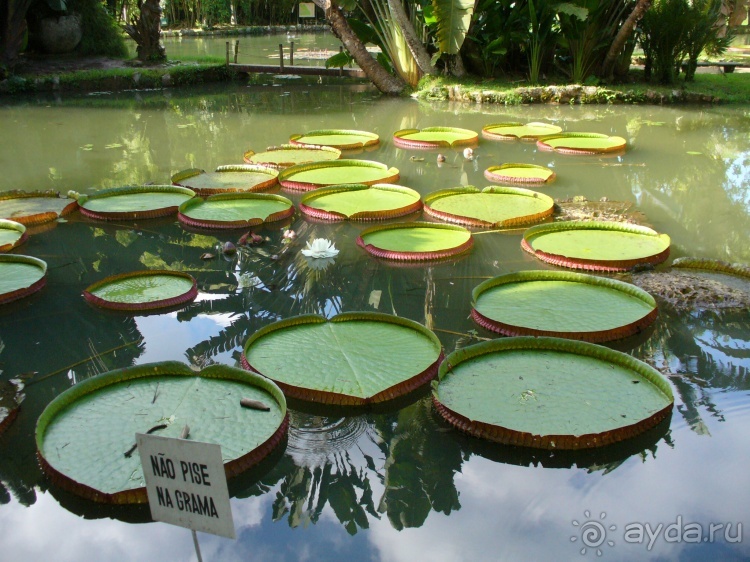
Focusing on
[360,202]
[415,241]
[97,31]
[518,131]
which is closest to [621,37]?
[518,131]

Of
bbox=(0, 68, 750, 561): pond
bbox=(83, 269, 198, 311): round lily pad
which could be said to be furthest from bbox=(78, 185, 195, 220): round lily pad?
bbox=(83, 269, 198, 311): round lily pad

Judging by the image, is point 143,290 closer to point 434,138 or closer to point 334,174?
point 334,174

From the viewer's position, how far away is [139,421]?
2387 millimetres

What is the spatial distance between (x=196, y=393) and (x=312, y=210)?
2582mm

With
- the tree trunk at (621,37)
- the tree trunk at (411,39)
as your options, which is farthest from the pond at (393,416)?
the tree trunk at (411,39)

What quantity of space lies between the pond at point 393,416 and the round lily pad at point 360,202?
11cm

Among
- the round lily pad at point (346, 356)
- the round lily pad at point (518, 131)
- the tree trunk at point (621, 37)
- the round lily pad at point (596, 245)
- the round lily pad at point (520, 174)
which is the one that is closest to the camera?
the round lily pad at point (346, 356)

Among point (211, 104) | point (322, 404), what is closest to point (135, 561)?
point (322, 404)

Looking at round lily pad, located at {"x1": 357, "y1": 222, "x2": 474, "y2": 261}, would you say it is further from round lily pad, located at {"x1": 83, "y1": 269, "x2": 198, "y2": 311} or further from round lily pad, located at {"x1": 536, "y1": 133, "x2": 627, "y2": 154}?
round lily pad, located at {"x1": 536, "y1": 133, "x2": 627, "y2": 154}

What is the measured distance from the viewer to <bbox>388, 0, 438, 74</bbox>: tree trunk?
10.7 m

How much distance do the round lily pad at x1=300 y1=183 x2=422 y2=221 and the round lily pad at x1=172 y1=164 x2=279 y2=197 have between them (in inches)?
25.6

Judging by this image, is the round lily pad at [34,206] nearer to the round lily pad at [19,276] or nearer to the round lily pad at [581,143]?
the round lily pad at [19,276]

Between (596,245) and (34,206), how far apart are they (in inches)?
162

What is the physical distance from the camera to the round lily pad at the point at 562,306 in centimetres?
311
